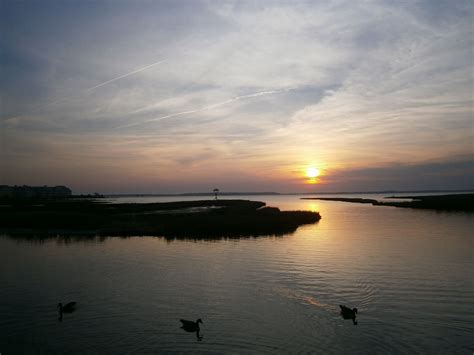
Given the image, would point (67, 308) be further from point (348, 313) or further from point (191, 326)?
point (348, 313)

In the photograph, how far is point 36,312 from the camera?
53.9ft

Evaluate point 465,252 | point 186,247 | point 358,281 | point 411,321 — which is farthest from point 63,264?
point 465,252

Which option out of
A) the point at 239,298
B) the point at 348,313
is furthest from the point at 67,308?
the point at 348,313

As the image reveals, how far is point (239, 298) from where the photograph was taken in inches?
727

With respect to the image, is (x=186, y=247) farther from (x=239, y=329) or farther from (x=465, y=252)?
(x=465, y=252)

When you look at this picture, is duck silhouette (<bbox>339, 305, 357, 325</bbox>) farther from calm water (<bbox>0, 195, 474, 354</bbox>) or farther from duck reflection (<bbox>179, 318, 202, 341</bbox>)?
duck reflection (<bbox>179, 318, 202, 341</bbox>)

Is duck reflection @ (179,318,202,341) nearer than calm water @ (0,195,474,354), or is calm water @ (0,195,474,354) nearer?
calm water @ (0,195,474,354)

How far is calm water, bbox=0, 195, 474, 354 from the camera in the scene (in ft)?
44.2

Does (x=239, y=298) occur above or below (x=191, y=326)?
below

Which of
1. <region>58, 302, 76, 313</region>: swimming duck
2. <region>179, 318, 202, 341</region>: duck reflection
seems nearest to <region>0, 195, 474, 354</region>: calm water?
<region>179, 318, 202, 341</region>: duck reflection

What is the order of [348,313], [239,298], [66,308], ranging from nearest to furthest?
[348,313], [66,308], [239,298]

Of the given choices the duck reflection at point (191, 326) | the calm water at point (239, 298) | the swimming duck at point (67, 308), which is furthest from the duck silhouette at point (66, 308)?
the duck reflection at point (191, 326)

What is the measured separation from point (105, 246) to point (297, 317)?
24809 mm

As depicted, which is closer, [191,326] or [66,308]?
[191,326]
